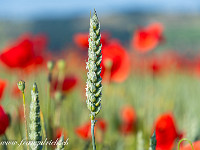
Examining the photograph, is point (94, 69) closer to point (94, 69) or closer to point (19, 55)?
point (94, 69)

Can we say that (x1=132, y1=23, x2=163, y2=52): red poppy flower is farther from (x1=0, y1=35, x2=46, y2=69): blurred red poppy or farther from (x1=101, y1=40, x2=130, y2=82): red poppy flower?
(x1=0, y1=35, x2=46, y2=69): blurred red poppy

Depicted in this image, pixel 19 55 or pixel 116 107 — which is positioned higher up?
pixel 19 55

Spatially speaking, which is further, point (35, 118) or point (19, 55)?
point (19, 55)

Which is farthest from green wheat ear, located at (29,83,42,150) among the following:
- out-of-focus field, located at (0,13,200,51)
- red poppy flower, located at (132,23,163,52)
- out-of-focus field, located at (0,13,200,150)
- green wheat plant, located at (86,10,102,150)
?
out-of-focus field, located at (0,13,200,51)

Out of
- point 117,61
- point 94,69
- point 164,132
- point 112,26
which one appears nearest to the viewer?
point 94,69

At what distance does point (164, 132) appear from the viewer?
0.57m

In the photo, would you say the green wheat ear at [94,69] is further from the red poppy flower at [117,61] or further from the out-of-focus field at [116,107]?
the red poppy flower at [117,61]

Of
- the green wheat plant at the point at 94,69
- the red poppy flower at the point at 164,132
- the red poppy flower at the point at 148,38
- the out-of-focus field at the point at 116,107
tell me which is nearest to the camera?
the green wheat plant at the point at 94,69

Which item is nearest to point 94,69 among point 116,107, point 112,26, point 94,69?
point 94,69

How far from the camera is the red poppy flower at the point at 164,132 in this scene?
557 mm

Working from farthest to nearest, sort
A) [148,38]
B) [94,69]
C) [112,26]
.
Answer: [112,26] < [148,38] < [94,69]

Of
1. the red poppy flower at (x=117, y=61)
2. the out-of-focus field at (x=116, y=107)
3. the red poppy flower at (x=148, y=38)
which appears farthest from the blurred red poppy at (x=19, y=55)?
the red poppy flower at (x=148, y=38)

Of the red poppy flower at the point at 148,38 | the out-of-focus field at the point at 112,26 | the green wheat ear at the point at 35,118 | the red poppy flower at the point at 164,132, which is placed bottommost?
the red poppy flower at the point at 164,132

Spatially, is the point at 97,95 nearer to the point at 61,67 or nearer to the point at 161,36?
the point at 61,67
